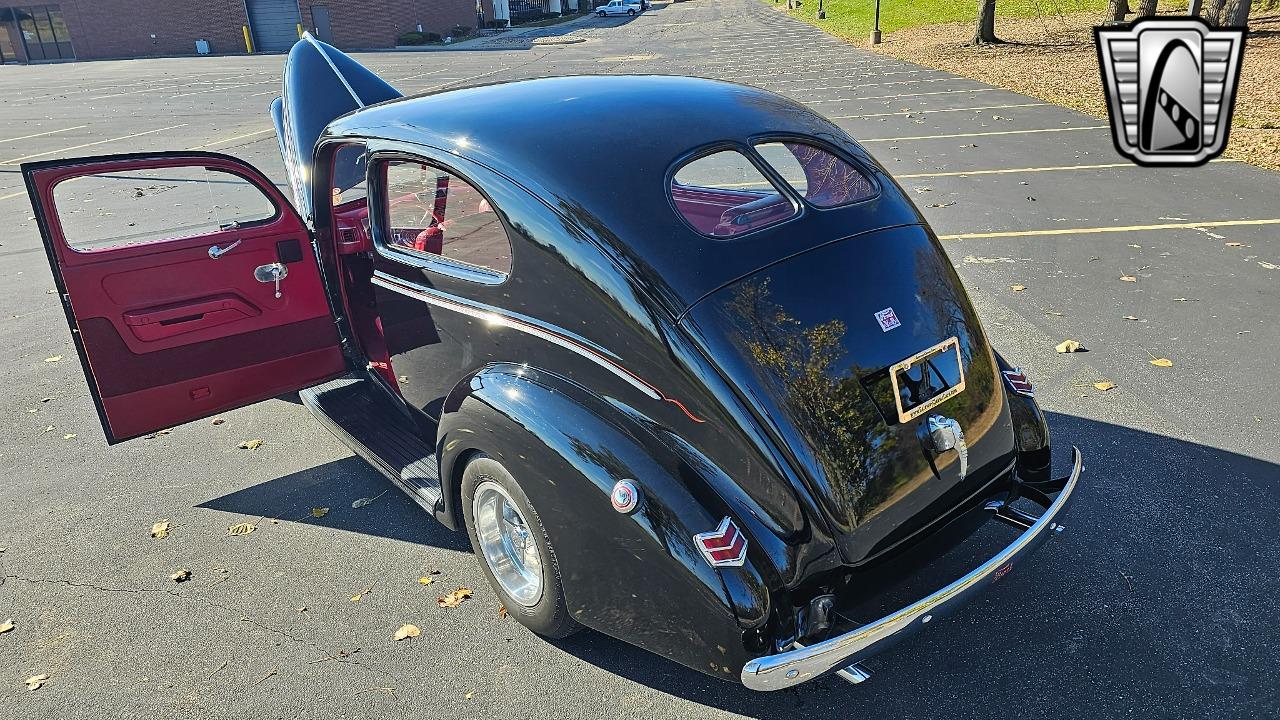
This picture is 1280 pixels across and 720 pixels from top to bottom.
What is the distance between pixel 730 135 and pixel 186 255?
2776 mm

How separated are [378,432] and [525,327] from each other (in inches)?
61.3

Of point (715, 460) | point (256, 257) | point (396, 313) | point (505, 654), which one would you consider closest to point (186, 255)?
point (256, 257)

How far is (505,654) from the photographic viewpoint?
3311mm

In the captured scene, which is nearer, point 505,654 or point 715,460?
point 715,460

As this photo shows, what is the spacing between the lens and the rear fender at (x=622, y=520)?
2.65 meters

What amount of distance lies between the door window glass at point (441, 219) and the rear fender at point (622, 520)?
587mm

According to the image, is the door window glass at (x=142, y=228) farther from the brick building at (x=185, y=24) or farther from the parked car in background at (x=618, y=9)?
the parked car in background at (x=618, y=9)

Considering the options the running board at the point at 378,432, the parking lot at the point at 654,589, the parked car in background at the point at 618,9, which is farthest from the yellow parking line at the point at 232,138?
the parked car in background at the point at 618,9

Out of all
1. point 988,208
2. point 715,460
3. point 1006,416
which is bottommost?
point 988,208

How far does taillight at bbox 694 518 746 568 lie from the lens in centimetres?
263

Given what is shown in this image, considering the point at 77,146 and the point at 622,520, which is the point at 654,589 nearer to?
the point at 622,520

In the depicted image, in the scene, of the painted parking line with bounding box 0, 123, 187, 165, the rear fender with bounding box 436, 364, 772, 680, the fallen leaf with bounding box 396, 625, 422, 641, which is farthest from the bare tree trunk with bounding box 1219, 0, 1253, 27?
the painted parking line with bounding box 0, 123, 187, 165

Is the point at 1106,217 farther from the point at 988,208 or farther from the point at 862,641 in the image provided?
the point at 862,641

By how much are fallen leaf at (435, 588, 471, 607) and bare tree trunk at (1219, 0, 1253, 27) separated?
23082mm
